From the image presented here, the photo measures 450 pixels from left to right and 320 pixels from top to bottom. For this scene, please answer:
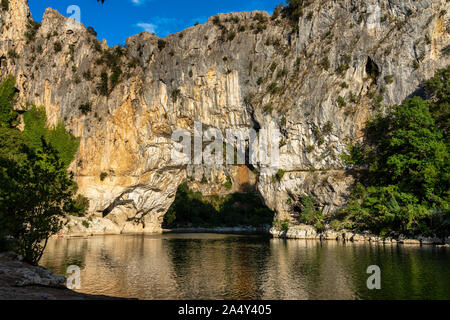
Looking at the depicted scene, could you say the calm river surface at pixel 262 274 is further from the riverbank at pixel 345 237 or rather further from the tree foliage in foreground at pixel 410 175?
the tree foliage in foreground at pixel 410 175

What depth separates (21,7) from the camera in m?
49.9

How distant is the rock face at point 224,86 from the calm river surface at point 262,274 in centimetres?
1912

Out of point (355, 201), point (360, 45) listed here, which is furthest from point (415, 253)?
point (360, 45)

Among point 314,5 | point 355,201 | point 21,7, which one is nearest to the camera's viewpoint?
point 355,201

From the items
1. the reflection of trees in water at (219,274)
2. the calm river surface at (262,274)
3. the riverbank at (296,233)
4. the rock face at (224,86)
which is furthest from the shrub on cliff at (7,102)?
the reflection of trees in water at (219,274)

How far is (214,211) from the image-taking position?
82562 millimetres

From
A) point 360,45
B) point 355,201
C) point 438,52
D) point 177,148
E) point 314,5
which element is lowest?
point 355,201

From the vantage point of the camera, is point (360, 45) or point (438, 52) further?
point (360, 45)

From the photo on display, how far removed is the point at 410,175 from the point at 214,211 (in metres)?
55.1

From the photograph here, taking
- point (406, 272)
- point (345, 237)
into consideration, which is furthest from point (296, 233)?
point (406, 272)

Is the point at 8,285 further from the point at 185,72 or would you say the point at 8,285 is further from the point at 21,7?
the point at 21,7

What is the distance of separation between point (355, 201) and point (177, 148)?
27.4 m

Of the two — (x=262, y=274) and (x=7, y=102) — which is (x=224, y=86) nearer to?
(x=7, y=102)

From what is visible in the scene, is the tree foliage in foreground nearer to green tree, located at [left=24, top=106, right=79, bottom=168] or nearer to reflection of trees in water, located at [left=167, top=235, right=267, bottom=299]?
reflection of trees in water, located at [left=167, top=235, right=267, bottom=299]
